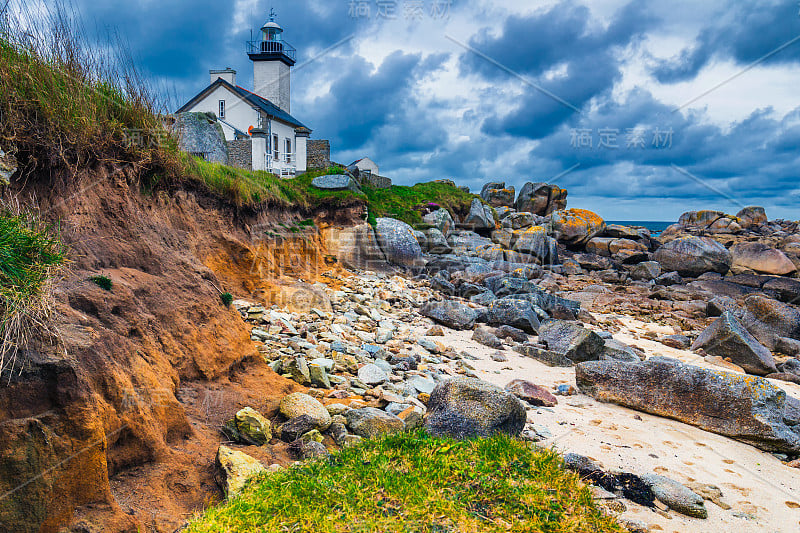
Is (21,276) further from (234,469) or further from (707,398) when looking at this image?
(707,398)

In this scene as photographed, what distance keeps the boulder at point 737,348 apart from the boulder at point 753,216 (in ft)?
125

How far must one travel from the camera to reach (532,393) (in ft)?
23.9

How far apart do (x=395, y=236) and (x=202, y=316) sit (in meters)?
13.1

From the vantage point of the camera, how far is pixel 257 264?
34.0 ft

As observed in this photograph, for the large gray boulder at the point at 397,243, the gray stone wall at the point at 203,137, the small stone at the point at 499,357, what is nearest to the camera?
the small stone at the point at 499,357

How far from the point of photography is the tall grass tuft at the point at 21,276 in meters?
2.89

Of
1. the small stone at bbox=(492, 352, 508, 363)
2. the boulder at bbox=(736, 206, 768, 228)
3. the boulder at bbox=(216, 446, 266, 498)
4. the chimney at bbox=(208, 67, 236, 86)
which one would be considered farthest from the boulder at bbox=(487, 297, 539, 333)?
the boulder at bbox=(736, 206, 768, 228)

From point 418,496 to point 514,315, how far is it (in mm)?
9260

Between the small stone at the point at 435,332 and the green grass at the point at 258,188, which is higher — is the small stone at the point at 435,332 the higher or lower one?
the lower one

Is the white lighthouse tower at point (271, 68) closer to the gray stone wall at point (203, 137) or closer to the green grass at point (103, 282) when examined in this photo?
the gray stone wall at point (203, 137)

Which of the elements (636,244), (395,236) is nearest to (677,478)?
(395,236)

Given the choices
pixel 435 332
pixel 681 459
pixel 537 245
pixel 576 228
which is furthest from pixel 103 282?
pixel 576 228

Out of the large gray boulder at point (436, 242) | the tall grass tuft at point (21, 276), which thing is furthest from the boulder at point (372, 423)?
the large gray boulder at point (436, 242)

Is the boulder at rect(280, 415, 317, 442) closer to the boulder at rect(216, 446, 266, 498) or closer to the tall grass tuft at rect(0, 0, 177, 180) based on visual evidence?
the boulder at rect(216, 446, 266, 498)
